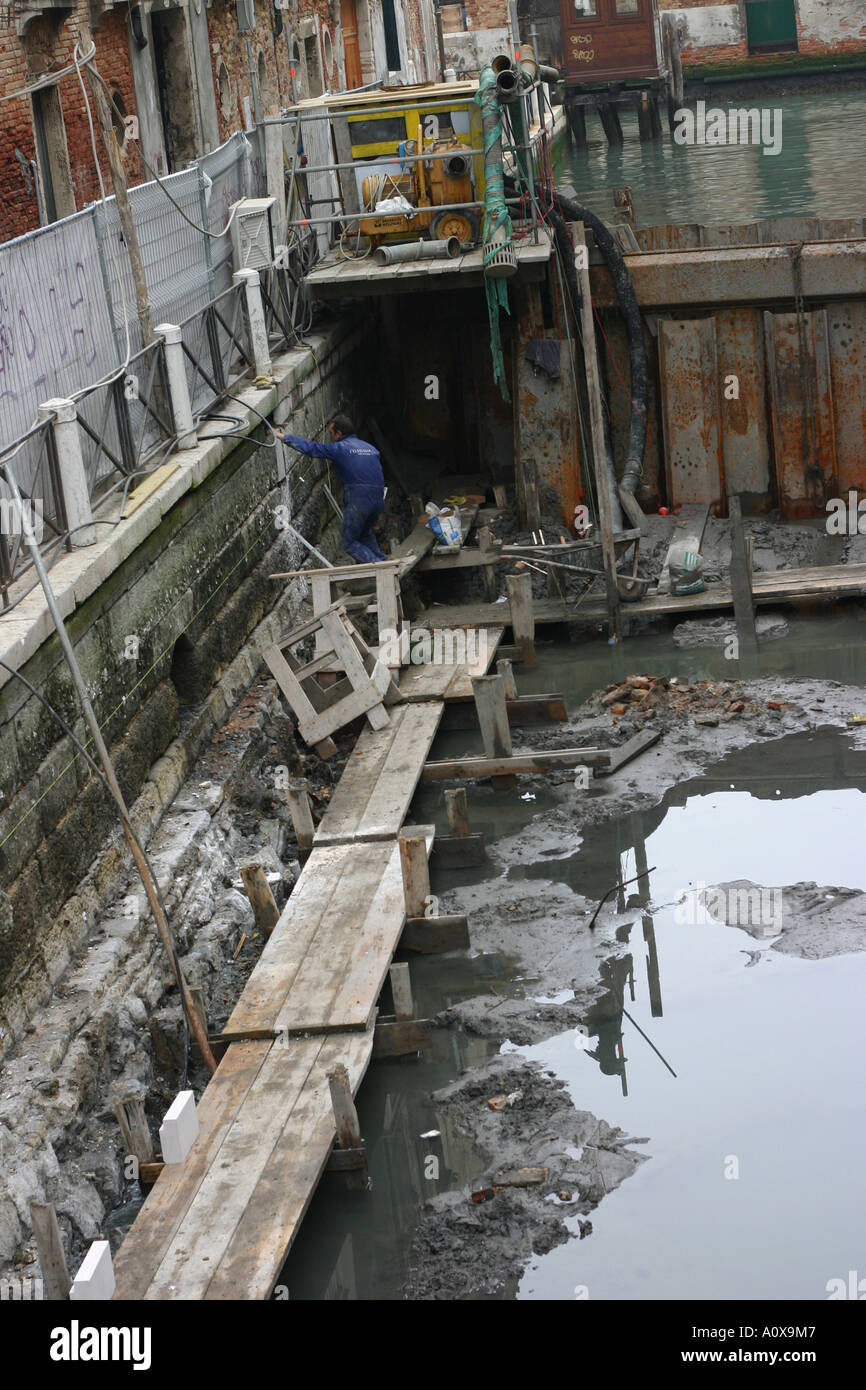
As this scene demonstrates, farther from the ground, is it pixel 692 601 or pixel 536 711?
pixel 692 601

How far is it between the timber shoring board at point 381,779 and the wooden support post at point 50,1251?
4466mm

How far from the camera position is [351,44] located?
2864cm

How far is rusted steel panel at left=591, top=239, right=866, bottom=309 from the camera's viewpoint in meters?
15.2

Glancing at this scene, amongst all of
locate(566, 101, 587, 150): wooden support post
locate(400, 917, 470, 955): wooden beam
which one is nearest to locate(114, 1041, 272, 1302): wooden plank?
locate(400, 917, 470, 955): wooden beam

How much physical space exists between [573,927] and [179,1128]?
309 cm

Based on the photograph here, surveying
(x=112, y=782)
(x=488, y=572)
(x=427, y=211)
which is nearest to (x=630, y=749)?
(x=488, y=572)

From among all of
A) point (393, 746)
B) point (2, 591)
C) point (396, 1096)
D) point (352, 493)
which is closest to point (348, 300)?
point (352, 493)

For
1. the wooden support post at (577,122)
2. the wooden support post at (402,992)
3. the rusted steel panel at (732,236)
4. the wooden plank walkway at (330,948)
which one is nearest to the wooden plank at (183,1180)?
the wooden plank walkway at (330,948)

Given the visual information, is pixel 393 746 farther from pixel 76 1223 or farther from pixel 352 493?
pixel 76 1223

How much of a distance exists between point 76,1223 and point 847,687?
744cm

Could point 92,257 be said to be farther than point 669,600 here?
No

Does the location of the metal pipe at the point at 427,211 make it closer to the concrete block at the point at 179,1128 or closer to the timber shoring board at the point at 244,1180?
the timber shoring board at the point at 244,1180

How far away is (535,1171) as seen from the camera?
7414 mm

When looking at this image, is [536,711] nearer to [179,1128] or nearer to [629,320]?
[629,320]
